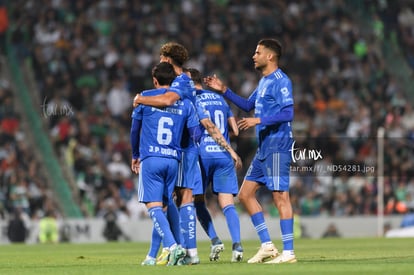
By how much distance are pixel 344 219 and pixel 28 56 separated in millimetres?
8886

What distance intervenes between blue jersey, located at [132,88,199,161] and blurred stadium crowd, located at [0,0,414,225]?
35.3ft

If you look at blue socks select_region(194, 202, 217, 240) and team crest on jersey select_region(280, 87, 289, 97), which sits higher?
team crest on jersey select_region(280, 87, 289, 97)

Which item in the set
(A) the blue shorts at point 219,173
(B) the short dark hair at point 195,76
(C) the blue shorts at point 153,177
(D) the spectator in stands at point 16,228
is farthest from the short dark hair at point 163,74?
(D) the spectator in stands at point 16,228

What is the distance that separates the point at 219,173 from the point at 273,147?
1182mm

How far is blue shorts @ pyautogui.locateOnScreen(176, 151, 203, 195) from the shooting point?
11438mm

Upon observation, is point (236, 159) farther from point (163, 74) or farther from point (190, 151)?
point (163, 74)

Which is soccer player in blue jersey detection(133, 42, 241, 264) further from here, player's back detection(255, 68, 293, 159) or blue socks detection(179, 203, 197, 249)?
player's back detection(255, 68, 293, 159)

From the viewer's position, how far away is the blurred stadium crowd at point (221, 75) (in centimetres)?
2325

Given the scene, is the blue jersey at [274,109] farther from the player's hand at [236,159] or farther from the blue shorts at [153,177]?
the blue shorts at [153,177]

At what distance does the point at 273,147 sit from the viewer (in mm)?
11469

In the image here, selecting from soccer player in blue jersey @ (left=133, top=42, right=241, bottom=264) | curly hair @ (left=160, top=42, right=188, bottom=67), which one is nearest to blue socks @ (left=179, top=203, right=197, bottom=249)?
soccer player in blue jersey @ (left=133, top=42, right=241, bottom=264)

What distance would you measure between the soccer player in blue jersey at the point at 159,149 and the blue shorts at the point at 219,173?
1276 millimetres

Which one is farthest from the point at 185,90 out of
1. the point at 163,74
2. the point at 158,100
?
the point at 158,100

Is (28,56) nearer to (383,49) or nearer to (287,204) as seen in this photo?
(383,49)
